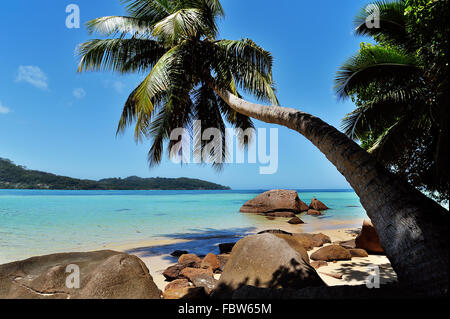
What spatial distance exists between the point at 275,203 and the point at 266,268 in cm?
1862

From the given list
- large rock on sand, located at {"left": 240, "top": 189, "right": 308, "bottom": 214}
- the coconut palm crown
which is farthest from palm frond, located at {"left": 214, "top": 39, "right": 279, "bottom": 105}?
large rock on sand, located at {"left": 240, "top": 189, "right": 308, "bottom": 214}

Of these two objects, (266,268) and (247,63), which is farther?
(247,63)

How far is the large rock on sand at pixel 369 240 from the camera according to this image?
7163mm

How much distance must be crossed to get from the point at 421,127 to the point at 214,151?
27.1 ft

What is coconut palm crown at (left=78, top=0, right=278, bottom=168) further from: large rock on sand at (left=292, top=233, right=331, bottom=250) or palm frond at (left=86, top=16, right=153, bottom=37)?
large rock on sand at (left=292, top=233, right=331, bottom=250)

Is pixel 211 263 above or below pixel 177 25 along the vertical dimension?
below

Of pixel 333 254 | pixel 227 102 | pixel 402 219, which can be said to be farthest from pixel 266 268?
pixel 227 102

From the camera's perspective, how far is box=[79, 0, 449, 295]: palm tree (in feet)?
6.03

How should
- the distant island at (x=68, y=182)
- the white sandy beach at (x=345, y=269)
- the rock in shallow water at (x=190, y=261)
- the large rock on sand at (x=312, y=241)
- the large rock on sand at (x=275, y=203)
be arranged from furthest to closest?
1. the distant island at (x=68, y=182)
2. the large rock on sand at (x=275, y=203)
3. the large rock on sand at (x=312, y=241)
4. the rock in shallow water at (x=190, y=261)
5. the white sandy beach at (x=345, y=269)

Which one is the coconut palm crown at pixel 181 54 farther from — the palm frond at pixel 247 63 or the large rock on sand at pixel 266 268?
the large rock on sand at pixel 266 268

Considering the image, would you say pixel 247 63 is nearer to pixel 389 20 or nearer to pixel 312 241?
pixel 389 20

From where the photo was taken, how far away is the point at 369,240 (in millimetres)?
7297

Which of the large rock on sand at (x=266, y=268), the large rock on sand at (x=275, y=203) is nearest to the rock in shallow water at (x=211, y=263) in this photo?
the large rock on sand at (x=266, y=268)

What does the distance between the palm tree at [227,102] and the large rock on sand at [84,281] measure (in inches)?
132
